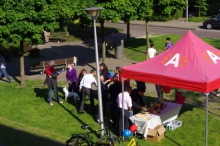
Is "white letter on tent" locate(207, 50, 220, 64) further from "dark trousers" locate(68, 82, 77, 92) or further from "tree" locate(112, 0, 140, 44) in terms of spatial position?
"tree" locate(112, 0, 140, 44)

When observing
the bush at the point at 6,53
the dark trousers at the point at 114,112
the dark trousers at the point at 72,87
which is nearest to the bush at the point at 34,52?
the bush at the point at 6,53

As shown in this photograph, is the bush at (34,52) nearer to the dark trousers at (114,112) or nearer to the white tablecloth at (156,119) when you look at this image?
the dark trousers at (114,112)

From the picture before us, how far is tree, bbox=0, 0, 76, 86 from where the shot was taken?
681 inches

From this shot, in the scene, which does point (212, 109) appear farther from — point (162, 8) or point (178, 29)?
point (178, 29)

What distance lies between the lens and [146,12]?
2312cm

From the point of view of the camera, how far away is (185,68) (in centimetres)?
1183

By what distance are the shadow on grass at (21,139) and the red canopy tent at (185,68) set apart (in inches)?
124

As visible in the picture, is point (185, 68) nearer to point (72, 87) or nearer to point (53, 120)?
point (53, 120)

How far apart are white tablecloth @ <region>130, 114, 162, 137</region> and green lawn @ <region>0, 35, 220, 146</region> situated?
36 cm

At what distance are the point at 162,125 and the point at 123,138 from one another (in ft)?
4.73

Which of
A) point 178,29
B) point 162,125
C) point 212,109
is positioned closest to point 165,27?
point 178,29

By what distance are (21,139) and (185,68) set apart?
5.38 metres

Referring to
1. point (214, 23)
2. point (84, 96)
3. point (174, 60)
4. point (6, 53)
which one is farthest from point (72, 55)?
point (214, 23)

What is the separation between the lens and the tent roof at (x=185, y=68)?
36.8ft
